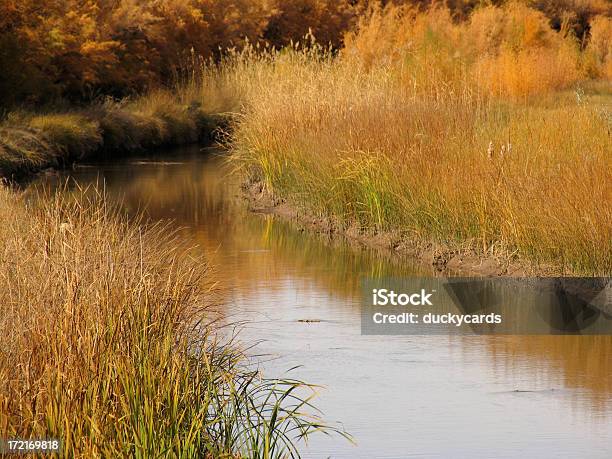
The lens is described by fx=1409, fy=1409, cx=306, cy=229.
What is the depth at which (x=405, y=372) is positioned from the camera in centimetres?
1026

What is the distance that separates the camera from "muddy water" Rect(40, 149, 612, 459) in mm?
8555

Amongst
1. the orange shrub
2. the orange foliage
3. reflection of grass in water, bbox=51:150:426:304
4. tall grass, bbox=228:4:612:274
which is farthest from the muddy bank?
the orange shrub

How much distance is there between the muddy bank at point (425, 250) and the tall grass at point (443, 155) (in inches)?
3.0

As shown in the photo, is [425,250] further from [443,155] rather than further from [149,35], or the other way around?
[149,35]

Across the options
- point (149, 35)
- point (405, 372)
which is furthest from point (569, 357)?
point (149, 35)

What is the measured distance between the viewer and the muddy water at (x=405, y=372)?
28.1 ft

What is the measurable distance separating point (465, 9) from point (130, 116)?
26439mm

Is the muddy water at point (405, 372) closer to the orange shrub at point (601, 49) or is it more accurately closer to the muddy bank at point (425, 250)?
the muddy bank at point (425, 250)

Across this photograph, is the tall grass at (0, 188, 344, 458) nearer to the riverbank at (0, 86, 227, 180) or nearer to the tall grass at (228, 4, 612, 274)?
the tall grass at (228, 4, 612, 274)

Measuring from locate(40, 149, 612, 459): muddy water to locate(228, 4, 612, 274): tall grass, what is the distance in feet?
2.95

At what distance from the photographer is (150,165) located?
26.8 meters

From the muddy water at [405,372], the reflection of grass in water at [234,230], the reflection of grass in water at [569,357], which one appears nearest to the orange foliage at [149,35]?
the reflection of grass in water at [234,230]

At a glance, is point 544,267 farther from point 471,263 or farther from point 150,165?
point 150,165

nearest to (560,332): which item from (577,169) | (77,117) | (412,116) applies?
(577,169)
